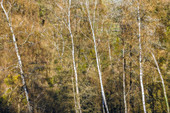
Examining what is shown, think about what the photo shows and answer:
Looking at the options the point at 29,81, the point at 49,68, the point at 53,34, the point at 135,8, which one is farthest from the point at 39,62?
the point at 135,8

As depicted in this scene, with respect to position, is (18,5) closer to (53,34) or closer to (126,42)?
(53,34)

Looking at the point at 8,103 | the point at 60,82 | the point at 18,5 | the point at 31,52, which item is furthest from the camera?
the point at 18,5

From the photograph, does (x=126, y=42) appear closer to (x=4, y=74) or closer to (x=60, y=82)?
(x=60, y=82)

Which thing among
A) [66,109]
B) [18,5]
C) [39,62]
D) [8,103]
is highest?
[18,5]

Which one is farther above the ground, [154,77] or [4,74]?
[4,74]

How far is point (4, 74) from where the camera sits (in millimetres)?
12133

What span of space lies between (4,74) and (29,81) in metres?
2.26

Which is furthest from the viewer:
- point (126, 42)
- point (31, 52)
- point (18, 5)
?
point (18, 5)

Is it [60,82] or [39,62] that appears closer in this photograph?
[60,82]

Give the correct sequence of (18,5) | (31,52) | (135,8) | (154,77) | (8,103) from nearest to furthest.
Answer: (135,8) → (8,103) → (154,77) → (31,52) → (18,5)

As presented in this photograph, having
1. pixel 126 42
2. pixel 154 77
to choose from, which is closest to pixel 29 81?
pixel 126 42

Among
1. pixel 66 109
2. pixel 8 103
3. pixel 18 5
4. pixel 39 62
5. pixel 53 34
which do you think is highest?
pixel 18 5

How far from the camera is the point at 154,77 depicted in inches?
475

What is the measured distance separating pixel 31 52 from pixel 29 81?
10.9 ft
